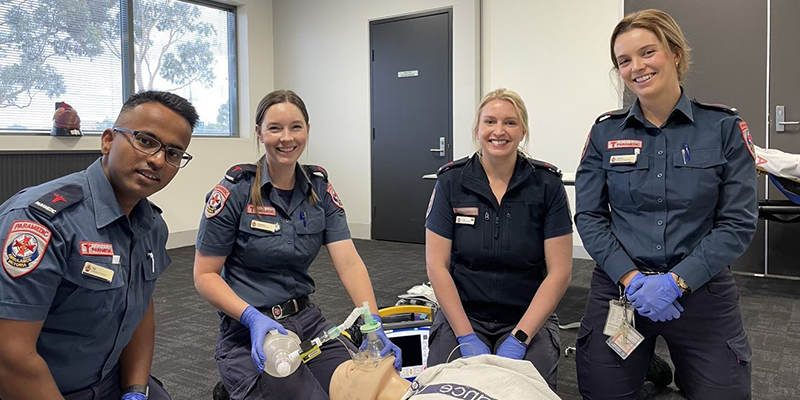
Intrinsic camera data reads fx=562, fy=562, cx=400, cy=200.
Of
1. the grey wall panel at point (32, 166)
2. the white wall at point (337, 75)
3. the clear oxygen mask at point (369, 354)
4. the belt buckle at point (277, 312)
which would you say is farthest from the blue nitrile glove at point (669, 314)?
the white wall at point (337, 75)

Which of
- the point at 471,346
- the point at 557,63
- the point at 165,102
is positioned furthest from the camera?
the point at 557,63

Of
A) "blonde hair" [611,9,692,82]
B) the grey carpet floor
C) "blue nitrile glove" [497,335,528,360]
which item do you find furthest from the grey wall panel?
"blonde hair" [611,9,692,82]

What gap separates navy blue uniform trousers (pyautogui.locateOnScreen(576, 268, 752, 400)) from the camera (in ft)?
5.35

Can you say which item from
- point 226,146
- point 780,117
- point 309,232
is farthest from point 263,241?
point 226,146

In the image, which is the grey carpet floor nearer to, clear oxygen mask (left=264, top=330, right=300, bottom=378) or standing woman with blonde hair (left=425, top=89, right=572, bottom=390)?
standing woman with blonde hair (left=425, top=89, right=572, bottom=390)

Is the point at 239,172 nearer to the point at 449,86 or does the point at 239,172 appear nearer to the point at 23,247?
the point at 23,247

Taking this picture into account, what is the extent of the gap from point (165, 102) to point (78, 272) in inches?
16.9

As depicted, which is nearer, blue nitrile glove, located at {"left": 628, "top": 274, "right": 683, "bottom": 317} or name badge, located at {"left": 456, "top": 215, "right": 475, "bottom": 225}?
blue nitrile glove, located at {"left": 628, "top": 274, "right": 683, "bottom": 317}

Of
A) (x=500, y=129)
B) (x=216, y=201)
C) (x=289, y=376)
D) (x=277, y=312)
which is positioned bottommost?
(x=289, y=376)

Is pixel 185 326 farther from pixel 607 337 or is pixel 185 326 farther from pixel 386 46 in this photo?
pixel 386 46

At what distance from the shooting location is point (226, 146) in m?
6.41

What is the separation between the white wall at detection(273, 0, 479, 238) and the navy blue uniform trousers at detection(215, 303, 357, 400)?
14.9 feet

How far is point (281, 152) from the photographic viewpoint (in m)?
1.85

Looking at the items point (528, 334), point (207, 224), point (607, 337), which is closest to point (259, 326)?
point (207, 224)
